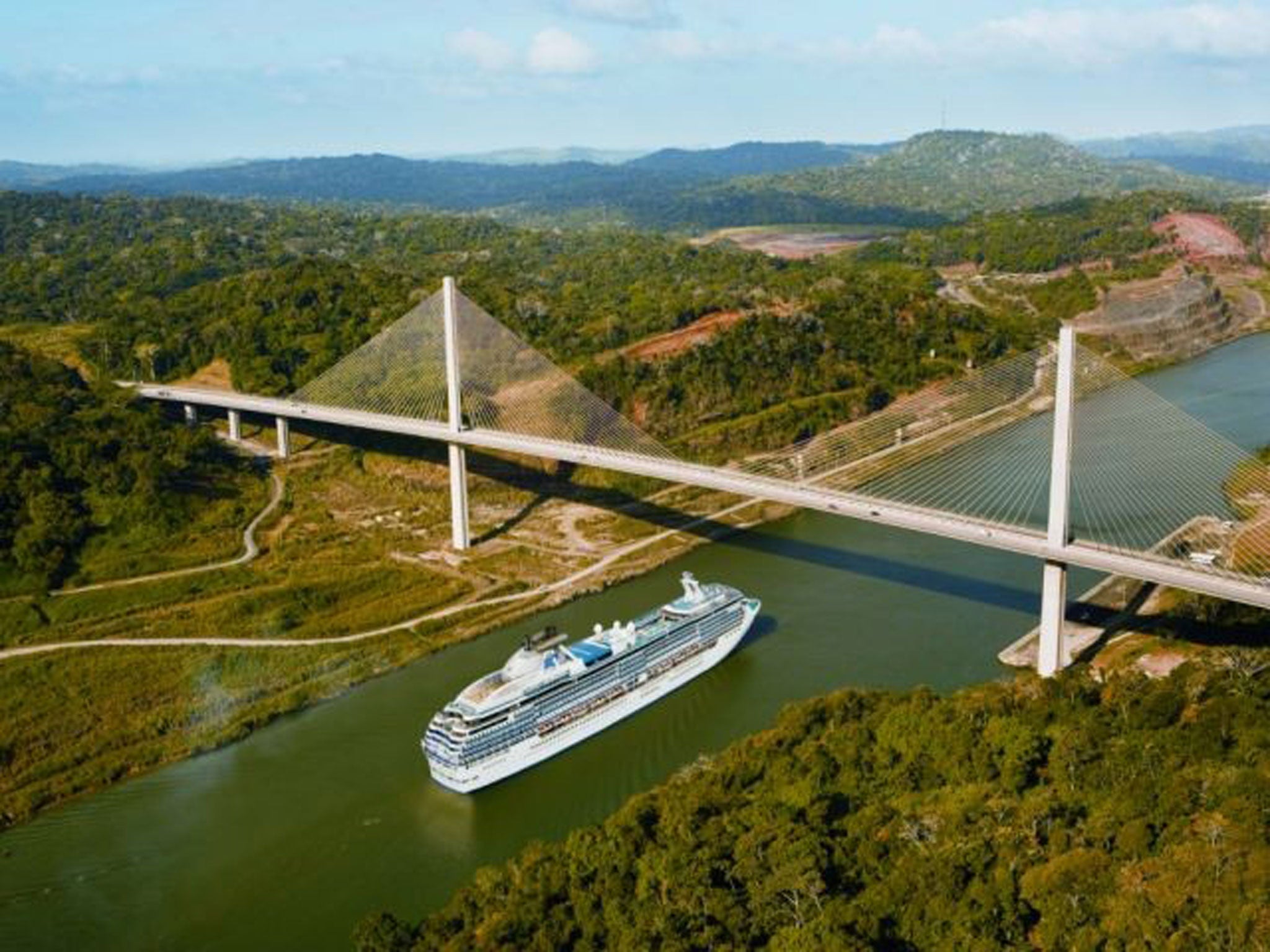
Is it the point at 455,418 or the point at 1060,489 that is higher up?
the point at 1060,489

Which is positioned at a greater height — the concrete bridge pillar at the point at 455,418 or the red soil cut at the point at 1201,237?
the red soil cut at the point at 1201,237

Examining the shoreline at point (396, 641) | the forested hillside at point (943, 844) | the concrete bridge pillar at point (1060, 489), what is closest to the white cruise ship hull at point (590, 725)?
the forested hillside at point (943, 844)

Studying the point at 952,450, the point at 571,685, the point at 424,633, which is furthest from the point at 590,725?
the point at 952,450

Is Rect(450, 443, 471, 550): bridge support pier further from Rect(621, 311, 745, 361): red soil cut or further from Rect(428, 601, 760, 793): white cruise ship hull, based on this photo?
Rect(621, 311, 745, 361): red soil cut

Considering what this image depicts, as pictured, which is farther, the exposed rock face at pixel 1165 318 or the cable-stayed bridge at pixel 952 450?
the exposed rock face at pixel 1165 318

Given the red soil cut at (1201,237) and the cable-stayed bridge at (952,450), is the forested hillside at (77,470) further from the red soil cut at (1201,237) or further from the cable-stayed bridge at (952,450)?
the red soil cut at (1201,237)

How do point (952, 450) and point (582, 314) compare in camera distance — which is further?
point (582, 314)

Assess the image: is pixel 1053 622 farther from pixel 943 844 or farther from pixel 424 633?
pixel 424 633

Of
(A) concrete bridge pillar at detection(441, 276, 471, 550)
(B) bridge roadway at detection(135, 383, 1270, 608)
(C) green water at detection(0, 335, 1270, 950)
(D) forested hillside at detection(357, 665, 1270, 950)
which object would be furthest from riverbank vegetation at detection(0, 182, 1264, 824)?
(D) forested hillside at detection(357, 665, 1270, 950)
